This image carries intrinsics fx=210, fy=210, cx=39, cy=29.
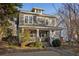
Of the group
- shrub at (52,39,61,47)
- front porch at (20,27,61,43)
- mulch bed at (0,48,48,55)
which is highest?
front porch at (20,27,61,43)

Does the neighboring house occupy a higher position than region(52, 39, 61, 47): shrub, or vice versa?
the neighboring house

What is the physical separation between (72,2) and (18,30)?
3.86 ft

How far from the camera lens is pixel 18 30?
13.4 feet

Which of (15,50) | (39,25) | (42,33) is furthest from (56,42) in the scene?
(15,50)

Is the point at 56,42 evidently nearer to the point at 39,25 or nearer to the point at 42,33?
the point at 42,33

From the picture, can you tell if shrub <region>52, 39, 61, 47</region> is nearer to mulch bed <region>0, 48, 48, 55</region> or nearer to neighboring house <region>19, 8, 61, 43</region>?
neighboring house <region>19, 8, 61, 43</region>

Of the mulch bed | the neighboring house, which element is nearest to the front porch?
the neighboring house

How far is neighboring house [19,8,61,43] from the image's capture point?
13.4 ft

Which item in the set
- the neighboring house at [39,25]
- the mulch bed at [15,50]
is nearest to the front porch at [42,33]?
the neighboring house at [39,25]

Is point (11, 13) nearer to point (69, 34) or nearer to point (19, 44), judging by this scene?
point (19, 44)

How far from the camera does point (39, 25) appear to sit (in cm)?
412

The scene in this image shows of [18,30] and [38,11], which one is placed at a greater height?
[38,11]

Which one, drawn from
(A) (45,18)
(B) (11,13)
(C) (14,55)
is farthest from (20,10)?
(C) (14,55)

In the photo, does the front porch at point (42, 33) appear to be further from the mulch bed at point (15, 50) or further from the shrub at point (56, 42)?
the mulch bed at point (15, 50)
